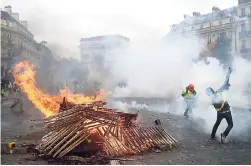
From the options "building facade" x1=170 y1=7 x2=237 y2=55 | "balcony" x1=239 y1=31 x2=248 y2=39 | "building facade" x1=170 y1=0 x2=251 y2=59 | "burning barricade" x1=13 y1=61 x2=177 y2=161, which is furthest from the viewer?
"building facade" x1=170 y1=7 x2=237 y2=55

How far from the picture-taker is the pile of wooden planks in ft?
23.0

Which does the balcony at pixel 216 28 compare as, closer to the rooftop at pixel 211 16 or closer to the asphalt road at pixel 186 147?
the rooftop at pixel 211 16

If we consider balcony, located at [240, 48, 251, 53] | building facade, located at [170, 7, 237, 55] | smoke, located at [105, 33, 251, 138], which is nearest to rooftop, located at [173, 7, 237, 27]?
building facade, located at [170, 7, 237, 55]

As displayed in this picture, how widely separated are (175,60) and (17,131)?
20.6m

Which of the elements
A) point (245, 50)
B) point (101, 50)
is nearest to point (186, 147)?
point (101, 50)

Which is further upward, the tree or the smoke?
the tree

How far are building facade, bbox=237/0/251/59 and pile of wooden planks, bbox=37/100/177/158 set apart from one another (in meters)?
34.9

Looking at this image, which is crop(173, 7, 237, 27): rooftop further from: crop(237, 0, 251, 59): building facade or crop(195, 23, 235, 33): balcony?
crop(237, 0, 251, 59): building facade

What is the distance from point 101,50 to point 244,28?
2254 cm

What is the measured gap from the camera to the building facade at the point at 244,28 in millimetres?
40031

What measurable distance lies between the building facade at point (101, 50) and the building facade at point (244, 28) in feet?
57.5

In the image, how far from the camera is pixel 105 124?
7590 mm

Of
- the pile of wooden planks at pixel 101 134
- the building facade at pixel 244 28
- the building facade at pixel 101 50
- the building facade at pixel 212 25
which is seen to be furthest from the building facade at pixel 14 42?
the building facade at pixel 244 28

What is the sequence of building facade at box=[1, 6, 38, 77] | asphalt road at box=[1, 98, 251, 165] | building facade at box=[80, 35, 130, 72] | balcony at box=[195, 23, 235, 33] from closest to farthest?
asphalt road at box=[1, 98, 251, 165] < building facade at box=[1, 6, 38, 77] < building facade at box=[80, 35, 130, 72] < balcony at box=[195, 23, 235, 33]
